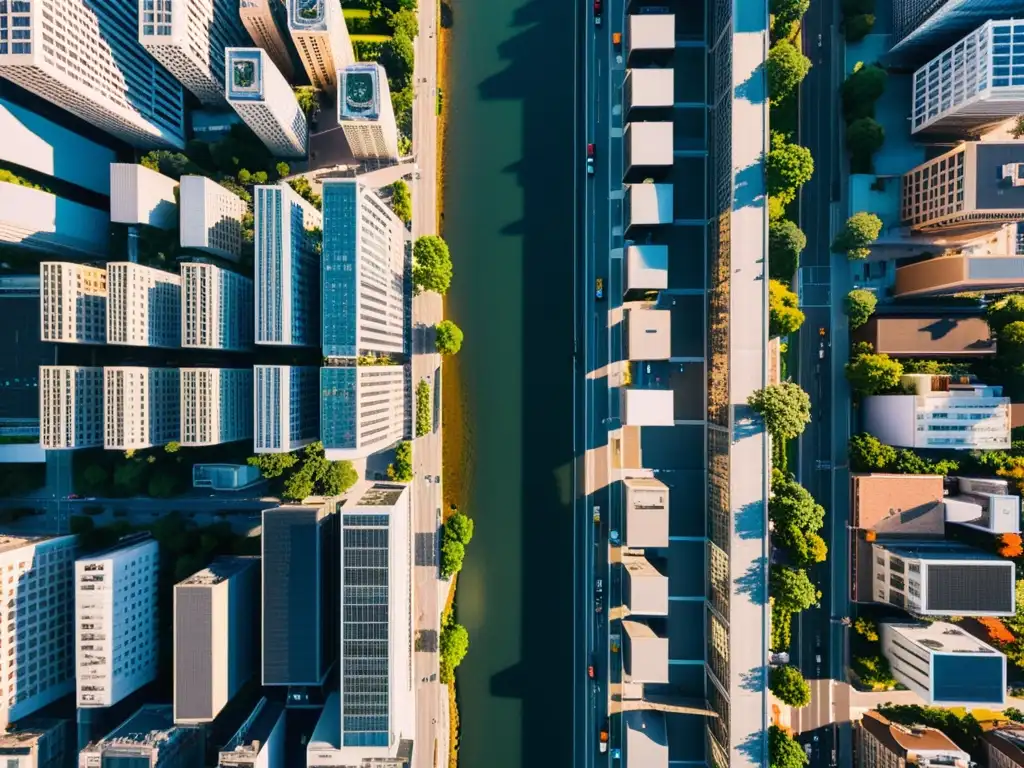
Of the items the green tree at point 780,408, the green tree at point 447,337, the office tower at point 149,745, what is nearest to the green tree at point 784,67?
the green tree at point 780,408

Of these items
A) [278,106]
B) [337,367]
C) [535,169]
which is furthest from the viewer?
[535,169]

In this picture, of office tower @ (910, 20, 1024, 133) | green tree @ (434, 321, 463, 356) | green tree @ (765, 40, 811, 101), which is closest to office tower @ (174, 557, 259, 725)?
green tree @ (434, 321, 463, 356)

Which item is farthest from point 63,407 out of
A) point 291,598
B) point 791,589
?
point 791,589

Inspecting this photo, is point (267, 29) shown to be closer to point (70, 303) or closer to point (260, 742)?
point (70, 303)

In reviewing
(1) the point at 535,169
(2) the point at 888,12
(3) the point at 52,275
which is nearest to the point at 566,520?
(1) the point at 535,169

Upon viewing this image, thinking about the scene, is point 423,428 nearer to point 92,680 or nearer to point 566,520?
point 566,520

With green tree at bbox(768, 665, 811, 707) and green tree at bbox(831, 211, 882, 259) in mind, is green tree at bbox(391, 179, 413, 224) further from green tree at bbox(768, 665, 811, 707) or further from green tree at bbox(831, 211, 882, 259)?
green tree at bbox(768, 665, 811, 707)
